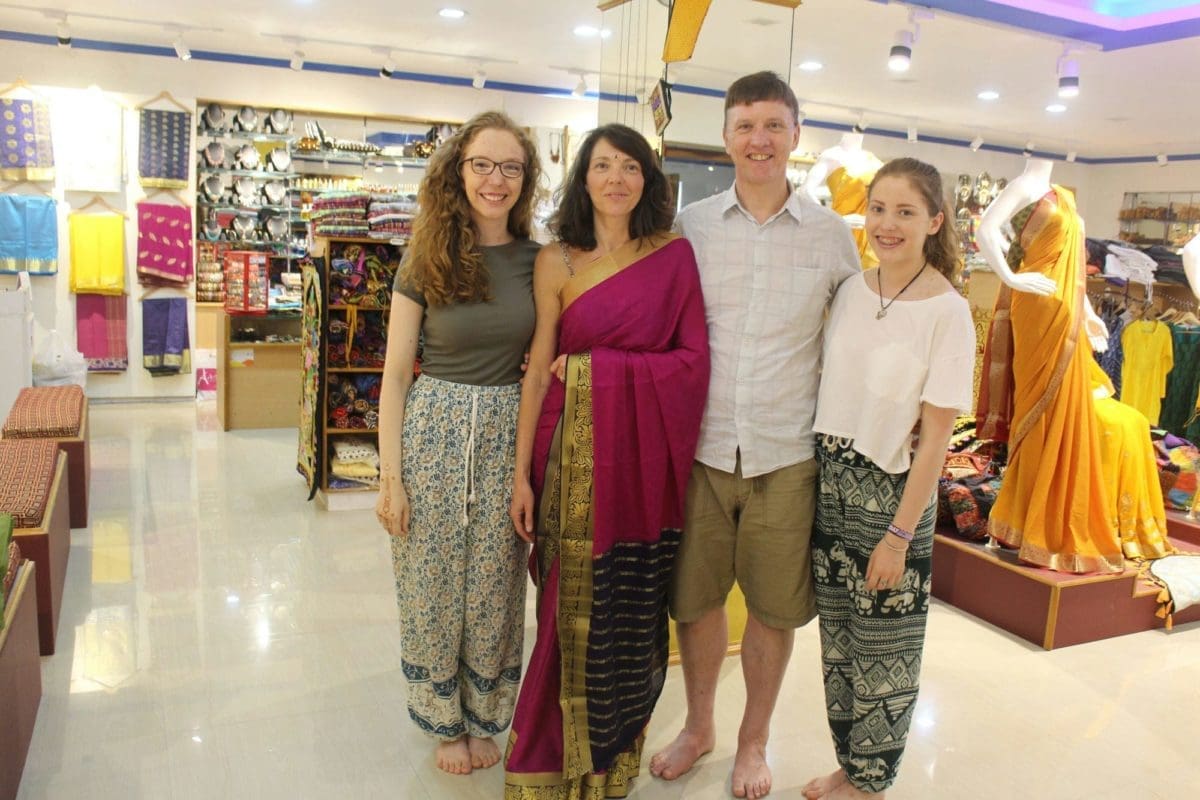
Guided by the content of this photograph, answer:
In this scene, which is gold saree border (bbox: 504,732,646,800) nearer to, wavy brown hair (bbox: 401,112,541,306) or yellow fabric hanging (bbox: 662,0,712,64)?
wavy brown hair (bbox: 401,112,541,306)

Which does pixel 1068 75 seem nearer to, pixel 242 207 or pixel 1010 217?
pixel 1010 217

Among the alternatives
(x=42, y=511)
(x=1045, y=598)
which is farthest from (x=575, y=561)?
(x=1045, y=598)

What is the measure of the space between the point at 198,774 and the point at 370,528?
86.1 inches

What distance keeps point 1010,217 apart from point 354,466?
10.7 ft

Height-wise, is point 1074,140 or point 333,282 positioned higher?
point 1074,140

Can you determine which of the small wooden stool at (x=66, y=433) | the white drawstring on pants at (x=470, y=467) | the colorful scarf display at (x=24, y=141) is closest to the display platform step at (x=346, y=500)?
the small wooden stool at (x=66, y=433)

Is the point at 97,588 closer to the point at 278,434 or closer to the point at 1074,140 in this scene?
the point at 278,434

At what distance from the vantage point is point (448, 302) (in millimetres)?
2133

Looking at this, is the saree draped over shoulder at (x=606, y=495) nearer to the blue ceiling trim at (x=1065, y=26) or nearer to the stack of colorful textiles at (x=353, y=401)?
the stack of colorful textiles at (x=353, y=401)

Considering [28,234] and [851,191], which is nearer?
[851,191]

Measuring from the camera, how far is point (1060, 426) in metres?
3.53

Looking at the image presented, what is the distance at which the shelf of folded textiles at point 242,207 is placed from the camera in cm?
812

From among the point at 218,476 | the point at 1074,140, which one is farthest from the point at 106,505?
the point at 1074,140

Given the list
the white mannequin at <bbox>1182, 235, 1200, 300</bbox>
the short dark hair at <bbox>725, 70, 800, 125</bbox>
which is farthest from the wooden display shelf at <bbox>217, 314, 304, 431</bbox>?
the white mannequin at <bbox>1182, 235, 1200, 300</bbox>
